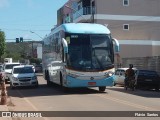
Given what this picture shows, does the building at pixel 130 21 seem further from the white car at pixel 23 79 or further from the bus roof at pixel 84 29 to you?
the bus roof at pixel 84 29

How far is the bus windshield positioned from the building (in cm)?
3555

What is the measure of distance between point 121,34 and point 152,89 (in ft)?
95.6

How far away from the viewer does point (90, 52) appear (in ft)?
79.0

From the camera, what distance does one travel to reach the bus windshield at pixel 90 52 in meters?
24.0

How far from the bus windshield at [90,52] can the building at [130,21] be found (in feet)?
117

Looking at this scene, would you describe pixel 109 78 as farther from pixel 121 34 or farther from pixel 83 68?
pixel 121 34

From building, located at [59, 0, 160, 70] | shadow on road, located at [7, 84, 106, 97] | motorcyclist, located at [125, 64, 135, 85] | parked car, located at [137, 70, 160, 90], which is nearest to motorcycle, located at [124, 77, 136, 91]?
motorcyclist, located at [125, 64, 135, 85]

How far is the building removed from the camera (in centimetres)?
6038

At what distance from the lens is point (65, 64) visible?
24047 mm

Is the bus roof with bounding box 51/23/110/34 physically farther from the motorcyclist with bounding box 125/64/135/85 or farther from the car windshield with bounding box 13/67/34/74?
the car windshield with bounding box 13/67/34/74

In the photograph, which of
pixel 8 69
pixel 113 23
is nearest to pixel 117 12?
pixel 113 23

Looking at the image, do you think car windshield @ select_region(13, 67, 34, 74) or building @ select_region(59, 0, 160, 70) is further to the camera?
building @ select_region(59, 0, 160, 70)

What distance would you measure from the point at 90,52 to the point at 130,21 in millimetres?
37989

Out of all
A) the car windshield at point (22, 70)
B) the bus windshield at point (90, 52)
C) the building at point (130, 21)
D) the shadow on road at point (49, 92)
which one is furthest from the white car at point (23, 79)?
the building at point (130, 21)
